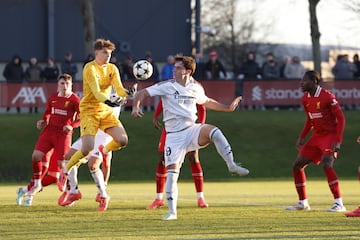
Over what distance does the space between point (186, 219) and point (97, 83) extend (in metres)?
2.36

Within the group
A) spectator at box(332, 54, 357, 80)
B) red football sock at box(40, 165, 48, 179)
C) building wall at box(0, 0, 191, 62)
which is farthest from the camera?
building wall at box(0, 0, 191, 62)

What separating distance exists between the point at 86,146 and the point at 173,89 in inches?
63.9

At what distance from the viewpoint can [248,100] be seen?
3381cm

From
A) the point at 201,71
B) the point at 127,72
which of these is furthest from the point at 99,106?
the point at 201,71

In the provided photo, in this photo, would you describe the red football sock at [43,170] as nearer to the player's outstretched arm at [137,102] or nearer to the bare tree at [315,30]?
the player's outstretched arm at [137,102]

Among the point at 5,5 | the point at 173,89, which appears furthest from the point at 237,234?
the point at 5,5

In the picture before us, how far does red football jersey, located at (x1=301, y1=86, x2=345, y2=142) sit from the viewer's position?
1587cm

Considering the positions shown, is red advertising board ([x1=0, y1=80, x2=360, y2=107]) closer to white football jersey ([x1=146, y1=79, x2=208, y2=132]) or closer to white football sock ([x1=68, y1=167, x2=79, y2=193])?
white football sock ([x1=68, y1=167, x2=79, y2=193])

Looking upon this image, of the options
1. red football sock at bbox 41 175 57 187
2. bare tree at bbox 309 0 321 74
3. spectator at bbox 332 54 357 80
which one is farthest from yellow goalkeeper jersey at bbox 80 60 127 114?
bare tree at bbox 309 0 321 74

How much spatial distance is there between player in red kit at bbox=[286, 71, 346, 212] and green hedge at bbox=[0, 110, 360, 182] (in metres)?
11.9

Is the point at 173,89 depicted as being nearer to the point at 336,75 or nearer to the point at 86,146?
the point at 86,146

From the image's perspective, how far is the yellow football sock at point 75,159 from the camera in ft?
52.2

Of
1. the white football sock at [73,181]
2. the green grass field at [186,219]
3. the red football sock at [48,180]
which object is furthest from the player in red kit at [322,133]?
the red football sock at [48,180]

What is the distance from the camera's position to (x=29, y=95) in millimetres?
32062
